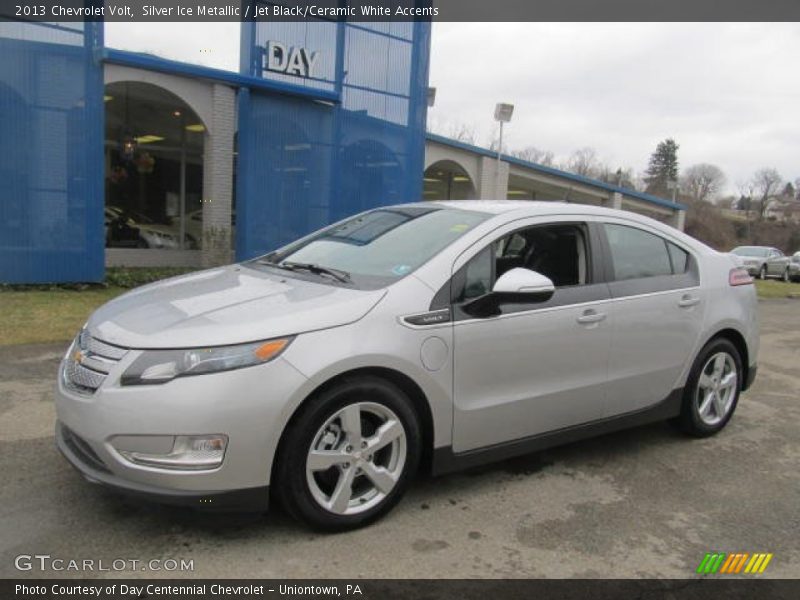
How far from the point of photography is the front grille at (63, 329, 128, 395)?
118 inches

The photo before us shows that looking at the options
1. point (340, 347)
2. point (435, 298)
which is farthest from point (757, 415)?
point (340, 347)

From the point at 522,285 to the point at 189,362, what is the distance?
1.69 m

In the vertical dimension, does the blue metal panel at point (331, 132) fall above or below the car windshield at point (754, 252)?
above

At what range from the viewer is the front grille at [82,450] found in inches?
118

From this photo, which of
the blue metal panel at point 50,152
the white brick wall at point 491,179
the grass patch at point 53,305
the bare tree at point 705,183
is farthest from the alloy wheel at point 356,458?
the bare tree at point 705,183

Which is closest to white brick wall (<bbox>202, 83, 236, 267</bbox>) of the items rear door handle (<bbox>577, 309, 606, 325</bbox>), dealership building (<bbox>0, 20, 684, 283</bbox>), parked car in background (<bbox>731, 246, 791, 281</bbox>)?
dealership building (<bbox>0, 20, 684, 283</bbox>)

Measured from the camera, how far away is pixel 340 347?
3061mm

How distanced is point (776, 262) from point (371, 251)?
2950cm

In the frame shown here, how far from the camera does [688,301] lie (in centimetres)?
455

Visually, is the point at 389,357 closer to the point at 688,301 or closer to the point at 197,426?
the point at 197,426

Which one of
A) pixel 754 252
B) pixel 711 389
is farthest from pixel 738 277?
pixel 754 252

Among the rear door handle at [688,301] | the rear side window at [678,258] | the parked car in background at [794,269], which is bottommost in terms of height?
the parked car in background at [794,269]

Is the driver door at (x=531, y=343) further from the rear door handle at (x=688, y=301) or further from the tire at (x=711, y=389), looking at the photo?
the tire at (x=711, y=389)

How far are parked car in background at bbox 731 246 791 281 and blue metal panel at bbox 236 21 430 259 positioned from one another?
19.1 metres
